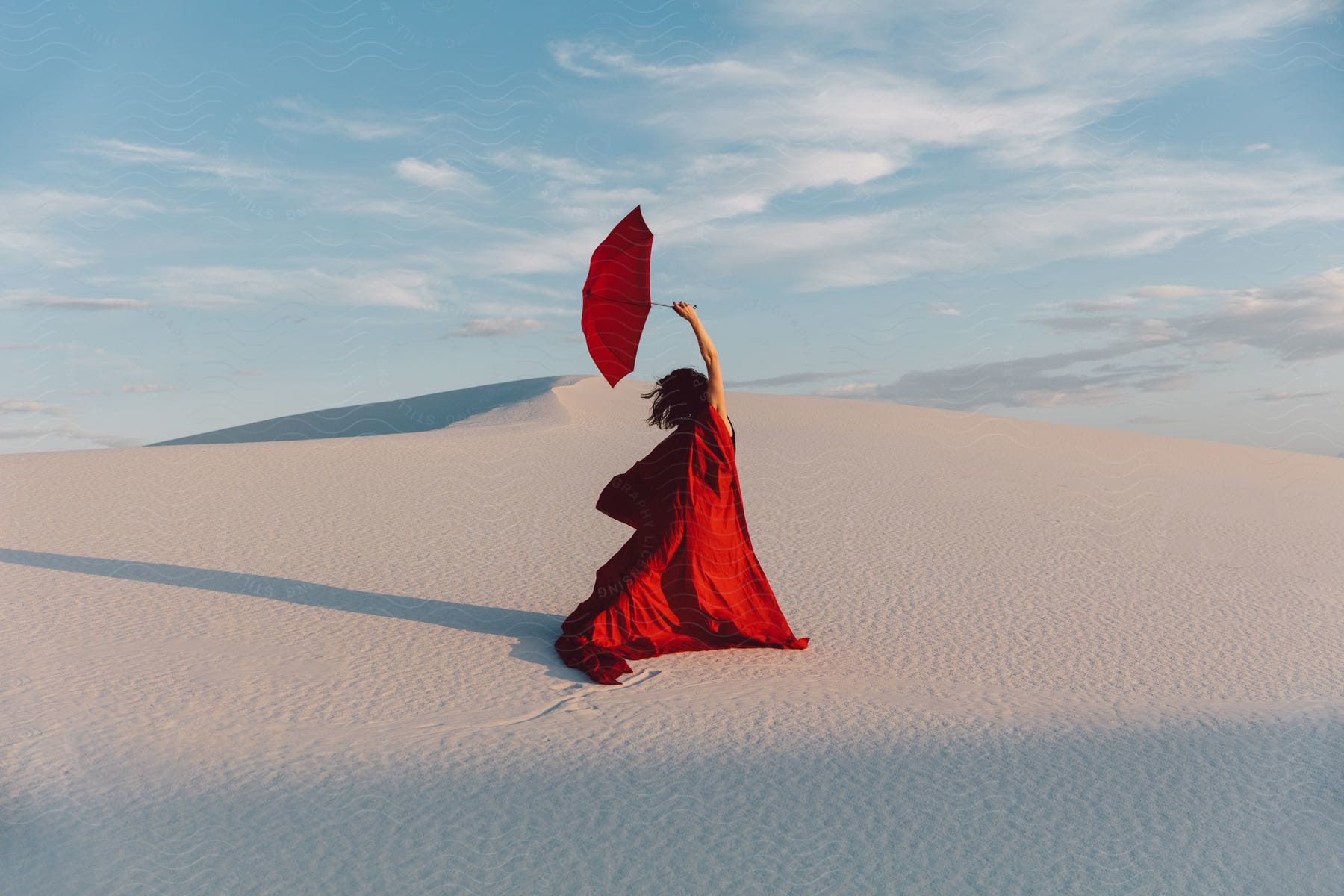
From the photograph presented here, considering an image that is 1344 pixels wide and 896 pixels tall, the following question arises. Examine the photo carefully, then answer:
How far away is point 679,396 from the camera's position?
5.41 m

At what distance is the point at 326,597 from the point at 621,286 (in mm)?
3187

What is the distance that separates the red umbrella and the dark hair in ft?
1.31

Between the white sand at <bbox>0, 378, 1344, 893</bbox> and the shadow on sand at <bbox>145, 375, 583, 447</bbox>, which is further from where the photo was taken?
the shadow on sand at <bbox>145, 375, 583, 447</bbox>

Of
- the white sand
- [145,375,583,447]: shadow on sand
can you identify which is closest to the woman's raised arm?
the white sand

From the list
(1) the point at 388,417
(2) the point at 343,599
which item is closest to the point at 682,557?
(2) the point at 343,599

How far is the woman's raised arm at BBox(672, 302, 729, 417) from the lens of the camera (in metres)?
5.00

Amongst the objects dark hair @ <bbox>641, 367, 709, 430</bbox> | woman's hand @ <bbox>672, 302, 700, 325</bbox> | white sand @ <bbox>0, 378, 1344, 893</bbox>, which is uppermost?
woman's hand @ <bbox>672, 302, 700, 325</bbox>

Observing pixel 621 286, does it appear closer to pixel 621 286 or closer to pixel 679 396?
pixel 621 286

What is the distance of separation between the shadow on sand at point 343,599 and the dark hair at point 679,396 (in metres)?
1.41

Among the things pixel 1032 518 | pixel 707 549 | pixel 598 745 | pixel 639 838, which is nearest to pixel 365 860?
pixel 639 838

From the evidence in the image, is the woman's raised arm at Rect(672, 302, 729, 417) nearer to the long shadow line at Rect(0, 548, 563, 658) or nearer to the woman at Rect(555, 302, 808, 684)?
the woman at Rect(555, 302, 808, 684)

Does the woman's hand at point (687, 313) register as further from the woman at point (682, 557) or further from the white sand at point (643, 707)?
the white sand at point (643, 707)

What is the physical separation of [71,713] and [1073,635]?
17.9ft

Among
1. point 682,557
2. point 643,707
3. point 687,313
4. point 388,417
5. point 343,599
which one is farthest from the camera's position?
point 388,417
